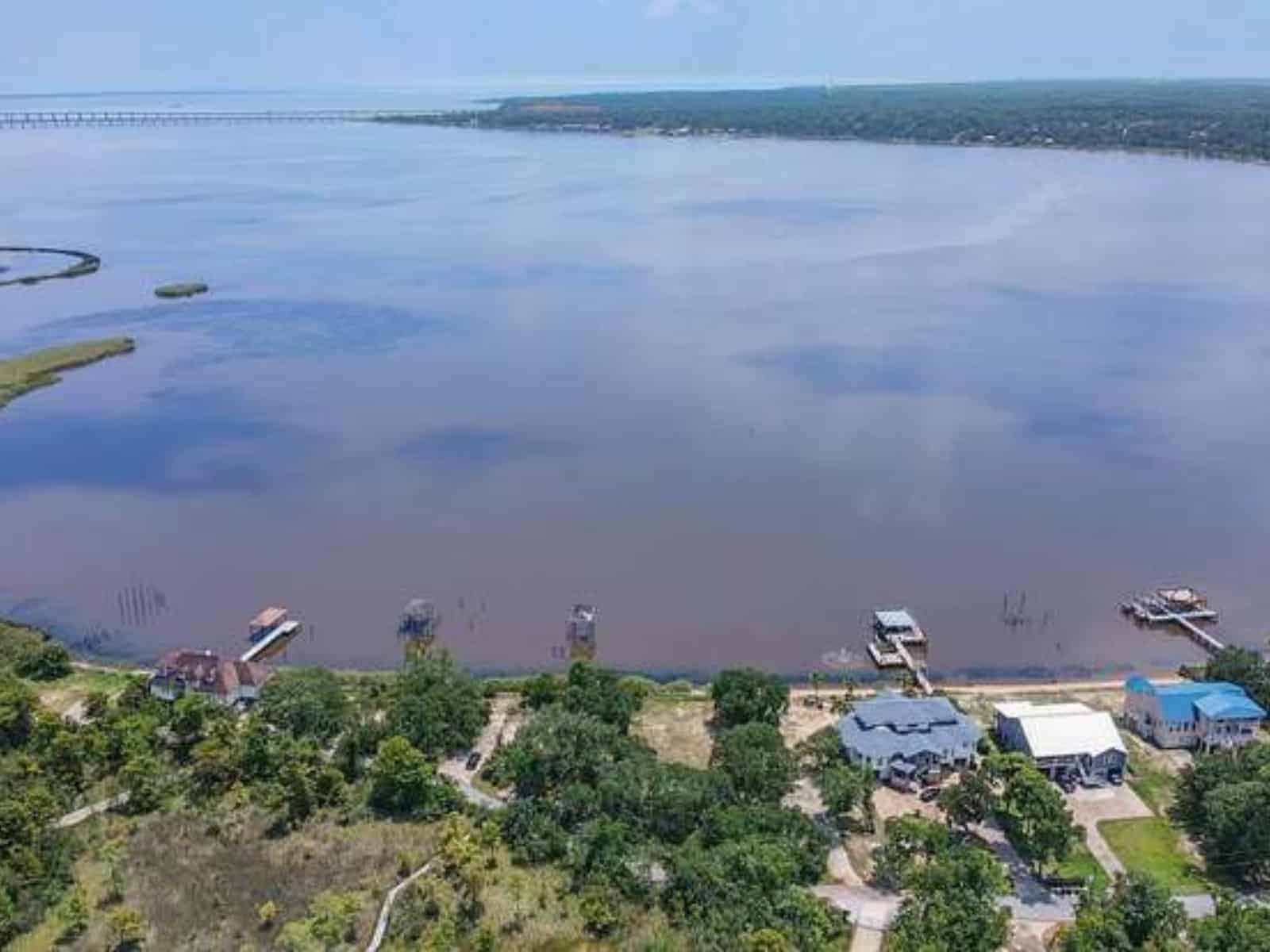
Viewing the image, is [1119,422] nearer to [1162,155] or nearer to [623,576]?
[623,576]

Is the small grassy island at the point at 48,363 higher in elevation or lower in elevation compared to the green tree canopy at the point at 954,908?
lower

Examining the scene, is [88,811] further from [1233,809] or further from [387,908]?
[1233,809]

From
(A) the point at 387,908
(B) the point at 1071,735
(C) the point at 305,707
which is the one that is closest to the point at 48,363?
(C) the point at 305,707

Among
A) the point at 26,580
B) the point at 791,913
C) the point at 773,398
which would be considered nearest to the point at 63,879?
the point at 791,913

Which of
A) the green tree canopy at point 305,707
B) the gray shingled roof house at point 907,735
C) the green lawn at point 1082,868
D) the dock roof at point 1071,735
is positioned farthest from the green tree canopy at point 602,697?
the green lawn at point 1082,868

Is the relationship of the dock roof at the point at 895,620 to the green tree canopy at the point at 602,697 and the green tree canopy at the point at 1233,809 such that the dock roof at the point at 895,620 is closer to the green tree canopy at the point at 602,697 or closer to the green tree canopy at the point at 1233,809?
the green tree canopy at the point at 602,697

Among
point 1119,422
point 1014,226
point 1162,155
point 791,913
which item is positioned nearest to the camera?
point 791,913

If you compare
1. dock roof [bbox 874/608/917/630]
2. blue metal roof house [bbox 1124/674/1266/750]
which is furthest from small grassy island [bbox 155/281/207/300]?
blue metal roof house [bbox 1124/674/1266/750]

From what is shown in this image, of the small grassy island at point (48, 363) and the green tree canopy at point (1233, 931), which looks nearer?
the green tree canopy at point (1233, 931)
